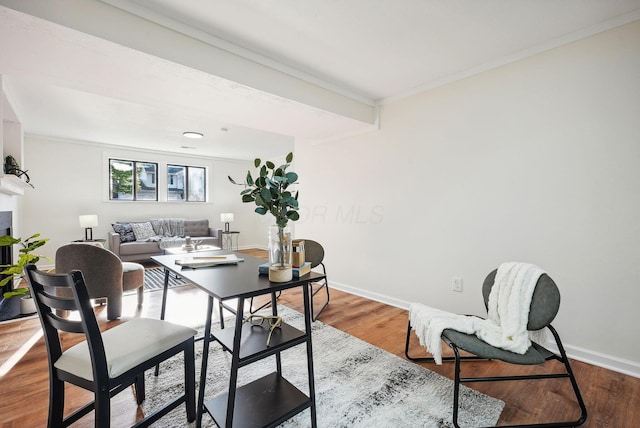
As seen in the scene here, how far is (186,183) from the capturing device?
280 inches

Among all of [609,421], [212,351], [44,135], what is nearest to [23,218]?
[44,135]

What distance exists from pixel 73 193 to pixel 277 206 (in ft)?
20.1

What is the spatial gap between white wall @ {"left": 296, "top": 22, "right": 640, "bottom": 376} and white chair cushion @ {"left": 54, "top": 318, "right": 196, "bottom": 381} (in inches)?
94.9

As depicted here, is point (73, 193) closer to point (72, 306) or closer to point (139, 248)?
point (139, 248)

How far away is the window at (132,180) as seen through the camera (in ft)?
20.2

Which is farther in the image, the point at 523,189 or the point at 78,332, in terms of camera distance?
the point at 523,189

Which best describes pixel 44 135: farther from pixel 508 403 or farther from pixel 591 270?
pixel 591 270

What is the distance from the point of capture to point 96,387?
1125mm

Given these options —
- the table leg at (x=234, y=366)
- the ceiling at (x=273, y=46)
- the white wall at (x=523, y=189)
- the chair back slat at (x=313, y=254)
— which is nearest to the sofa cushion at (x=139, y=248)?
the ceiling at (x=273, y=46)

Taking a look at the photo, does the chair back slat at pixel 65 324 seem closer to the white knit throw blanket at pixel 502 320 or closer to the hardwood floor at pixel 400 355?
the hardwood floor at pixel 400 355

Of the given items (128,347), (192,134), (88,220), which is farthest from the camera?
(88,220)

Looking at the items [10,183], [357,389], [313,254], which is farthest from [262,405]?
[10,183]

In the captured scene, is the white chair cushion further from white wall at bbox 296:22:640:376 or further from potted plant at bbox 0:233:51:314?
white wall at bbox 296:22:640:376

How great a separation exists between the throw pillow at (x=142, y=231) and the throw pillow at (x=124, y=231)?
70 millimetres
